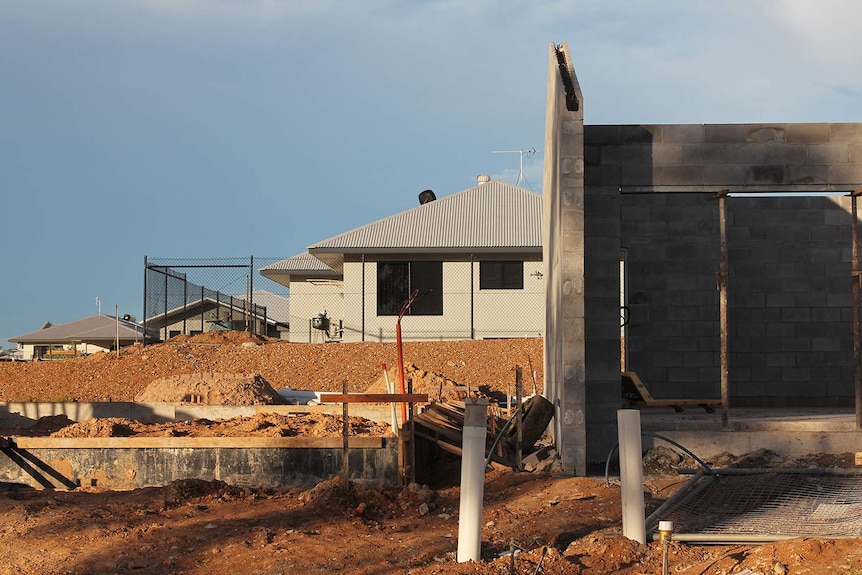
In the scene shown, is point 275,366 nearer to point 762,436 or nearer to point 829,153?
point 762,436

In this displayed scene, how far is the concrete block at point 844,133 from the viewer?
12586 mm

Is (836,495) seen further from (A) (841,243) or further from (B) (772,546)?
(A) (841,243)

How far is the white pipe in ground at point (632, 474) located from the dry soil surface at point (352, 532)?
0.18 metres

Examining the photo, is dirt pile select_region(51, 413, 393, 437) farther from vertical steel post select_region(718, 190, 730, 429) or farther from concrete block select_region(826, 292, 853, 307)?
concrete block select_region(826, 292, 853, 307)

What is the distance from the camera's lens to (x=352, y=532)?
31.0 feet

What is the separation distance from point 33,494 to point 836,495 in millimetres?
9250

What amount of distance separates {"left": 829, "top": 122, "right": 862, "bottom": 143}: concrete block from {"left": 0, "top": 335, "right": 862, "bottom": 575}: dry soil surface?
4111mm

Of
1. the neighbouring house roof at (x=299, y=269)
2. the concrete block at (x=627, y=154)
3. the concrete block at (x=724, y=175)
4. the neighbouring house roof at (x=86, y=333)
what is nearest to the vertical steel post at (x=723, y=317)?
the concrete block at (x=724, y=175)

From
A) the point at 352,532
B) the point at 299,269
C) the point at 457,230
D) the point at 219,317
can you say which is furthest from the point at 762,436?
the point at 219,317

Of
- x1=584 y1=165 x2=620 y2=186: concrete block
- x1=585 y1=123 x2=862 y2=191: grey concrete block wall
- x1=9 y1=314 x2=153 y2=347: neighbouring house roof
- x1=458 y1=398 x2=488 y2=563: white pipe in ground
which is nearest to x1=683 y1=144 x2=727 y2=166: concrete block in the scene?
x1=585 y1=123 x2=862 y2=191: grey concrete block wall

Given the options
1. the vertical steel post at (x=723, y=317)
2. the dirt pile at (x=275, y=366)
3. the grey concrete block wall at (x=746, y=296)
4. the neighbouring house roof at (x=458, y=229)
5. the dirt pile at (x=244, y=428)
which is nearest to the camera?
the vertical steel post at (x=723, y=317)

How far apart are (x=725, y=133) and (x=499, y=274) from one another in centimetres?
1659

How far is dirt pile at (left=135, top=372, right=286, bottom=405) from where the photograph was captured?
18281mm

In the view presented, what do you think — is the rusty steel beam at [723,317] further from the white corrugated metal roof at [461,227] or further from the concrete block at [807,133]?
the white corrugated metal roof at [461,227]
